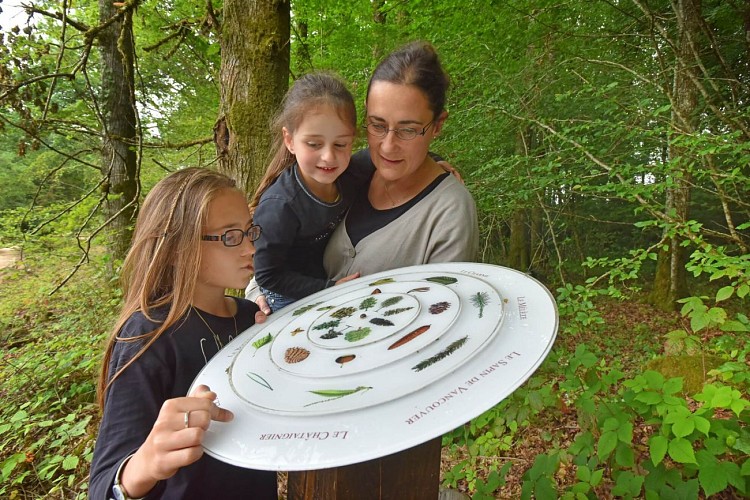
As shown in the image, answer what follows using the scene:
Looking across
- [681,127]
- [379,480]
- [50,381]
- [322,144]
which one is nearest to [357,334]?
[379,480]

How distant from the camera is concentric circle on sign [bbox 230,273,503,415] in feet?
2.91

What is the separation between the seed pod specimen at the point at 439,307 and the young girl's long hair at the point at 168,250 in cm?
Answer: 79

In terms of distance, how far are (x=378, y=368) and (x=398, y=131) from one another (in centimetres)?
106

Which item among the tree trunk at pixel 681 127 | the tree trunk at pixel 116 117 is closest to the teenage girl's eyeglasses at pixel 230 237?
the tree trunk at pixel 681 127

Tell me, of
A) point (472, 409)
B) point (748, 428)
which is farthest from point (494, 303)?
point (748, 428)

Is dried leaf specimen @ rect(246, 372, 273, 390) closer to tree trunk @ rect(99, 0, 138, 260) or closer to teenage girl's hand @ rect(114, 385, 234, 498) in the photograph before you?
teenage girl's hand @ rect(114, 385, 234, 498)

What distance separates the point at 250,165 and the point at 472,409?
255 cm

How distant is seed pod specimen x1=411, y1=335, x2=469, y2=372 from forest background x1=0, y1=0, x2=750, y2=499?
3.30ft

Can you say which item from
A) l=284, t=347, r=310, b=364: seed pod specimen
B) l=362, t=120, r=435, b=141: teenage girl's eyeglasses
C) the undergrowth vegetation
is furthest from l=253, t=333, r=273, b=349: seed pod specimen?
the undergrowth vegetation

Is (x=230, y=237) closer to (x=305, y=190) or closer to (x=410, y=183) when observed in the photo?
(x=305, y=190)

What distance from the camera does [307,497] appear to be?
1166 mm

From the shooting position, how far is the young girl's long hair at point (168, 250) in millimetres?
1278

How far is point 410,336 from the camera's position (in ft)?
3.53

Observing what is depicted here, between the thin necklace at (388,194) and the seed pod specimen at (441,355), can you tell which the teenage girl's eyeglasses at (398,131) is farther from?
the seed pod specimen at (441,355)
